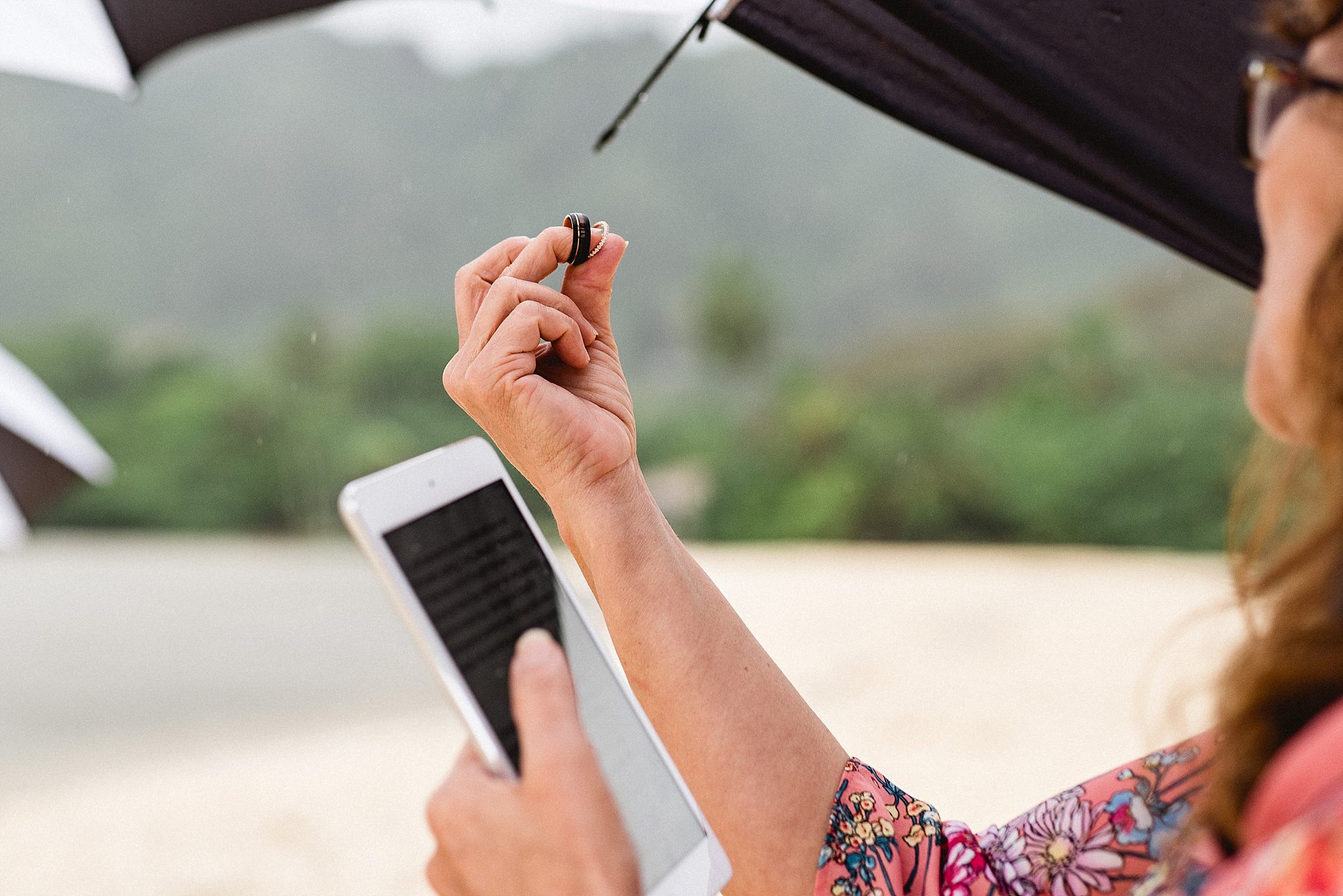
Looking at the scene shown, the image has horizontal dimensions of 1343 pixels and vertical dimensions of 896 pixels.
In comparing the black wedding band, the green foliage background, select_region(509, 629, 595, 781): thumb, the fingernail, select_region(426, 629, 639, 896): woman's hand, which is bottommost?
the green foliage background

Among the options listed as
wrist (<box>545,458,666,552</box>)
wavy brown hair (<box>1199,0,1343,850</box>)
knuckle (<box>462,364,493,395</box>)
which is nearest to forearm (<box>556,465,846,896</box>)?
wrist (<box>545,458,666,552</box>)

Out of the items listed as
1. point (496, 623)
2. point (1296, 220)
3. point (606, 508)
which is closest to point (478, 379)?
point (606, 508)

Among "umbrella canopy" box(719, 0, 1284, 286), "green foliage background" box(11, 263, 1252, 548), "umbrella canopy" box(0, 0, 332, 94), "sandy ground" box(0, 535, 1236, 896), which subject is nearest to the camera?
"umbrella canopy" box(719, 0, 1284, 286)

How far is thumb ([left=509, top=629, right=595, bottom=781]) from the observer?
0.64m

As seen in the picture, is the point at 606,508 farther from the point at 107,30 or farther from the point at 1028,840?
the point at 107,30

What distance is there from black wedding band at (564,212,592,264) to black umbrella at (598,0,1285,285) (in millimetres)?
344

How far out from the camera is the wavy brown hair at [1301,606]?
631 mm

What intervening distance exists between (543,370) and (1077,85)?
2.46 ft

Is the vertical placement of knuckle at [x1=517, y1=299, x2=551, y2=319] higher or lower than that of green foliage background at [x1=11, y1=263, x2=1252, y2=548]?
higher

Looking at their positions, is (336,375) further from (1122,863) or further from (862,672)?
(1122,863)

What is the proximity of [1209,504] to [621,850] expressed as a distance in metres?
10.0

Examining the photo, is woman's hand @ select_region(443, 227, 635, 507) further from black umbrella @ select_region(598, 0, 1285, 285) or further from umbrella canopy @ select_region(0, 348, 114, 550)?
umbrella canopy @ select_region(0, 348, 114, 550)

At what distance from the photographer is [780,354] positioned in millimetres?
12102

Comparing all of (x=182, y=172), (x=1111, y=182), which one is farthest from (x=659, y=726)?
(x=182, y=172)
